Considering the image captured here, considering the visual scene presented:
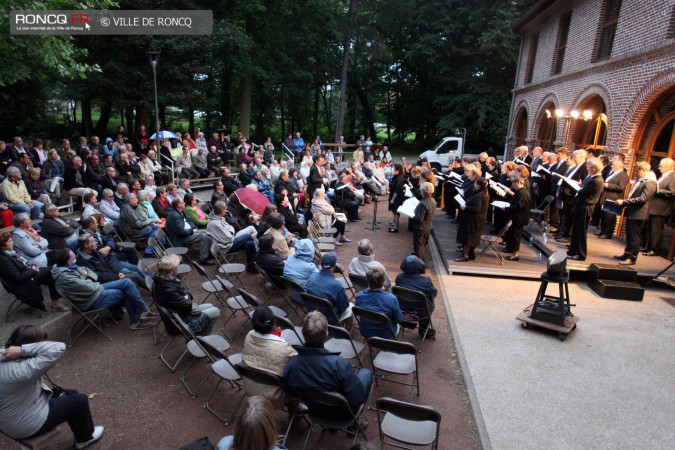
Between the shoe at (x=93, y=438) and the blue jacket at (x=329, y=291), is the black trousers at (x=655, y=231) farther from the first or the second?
the shoe at (x=93, y=438)

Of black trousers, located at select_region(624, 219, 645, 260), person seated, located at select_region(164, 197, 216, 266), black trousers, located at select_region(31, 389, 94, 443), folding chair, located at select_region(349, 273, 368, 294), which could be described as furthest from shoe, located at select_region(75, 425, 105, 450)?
black trousers, located at select_region(624, 219, 645, 260)

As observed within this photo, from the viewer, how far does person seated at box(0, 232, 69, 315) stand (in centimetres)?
540

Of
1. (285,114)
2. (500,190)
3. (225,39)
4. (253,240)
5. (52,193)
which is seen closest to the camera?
(253,240)

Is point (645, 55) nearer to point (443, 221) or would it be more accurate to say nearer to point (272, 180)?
point (443, 221)

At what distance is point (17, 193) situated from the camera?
8367mm

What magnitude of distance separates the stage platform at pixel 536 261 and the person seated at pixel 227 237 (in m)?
3.78

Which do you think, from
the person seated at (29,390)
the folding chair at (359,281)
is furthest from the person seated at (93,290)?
the folding chair at (359,281)

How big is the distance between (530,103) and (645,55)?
8.09 meters

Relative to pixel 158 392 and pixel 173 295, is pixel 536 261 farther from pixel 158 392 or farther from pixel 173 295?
pixel 158 392

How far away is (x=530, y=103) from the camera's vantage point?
56.4ft

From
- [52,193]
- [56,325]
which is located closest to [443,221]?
[56,325]

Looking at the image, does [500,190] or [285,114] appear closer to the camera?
[500,190]

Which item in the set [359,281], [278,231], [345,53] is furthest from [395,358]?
[345,53]

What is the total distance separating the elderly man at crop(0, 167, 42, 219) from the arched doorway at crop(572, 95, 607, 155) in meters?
13.3
